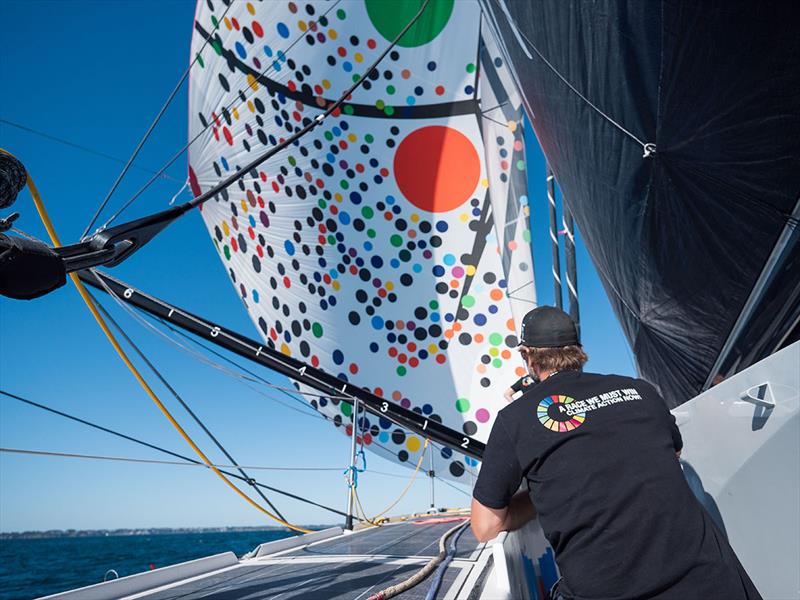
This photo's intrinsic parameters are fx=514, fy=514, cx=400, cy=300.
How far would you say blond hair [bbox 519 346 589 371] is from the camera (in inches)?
46.3

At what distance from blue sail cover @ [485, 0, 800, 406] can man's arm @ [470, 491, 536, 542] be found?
1259mm

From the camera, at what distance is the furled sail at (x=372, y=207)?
6332mm

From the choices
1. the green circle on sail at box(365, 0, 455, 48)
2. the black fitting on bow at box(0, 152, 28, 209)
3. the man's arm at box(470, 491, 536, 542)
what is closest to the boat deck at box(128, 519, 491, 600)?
the man's arm at box(470, 491, 536, 542)

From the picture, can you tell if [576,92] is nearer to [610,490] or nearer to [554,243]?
[610,490]

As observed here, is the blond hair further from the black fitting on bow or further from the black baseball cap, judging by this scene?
the black fitting on bow

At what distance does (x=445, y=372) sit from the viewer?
6.25 meters

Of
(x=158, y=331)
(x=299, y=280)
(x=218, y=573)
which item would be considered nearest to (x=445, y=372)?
(x=299, y=280)

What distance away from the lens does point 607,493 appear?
Answer: 909 mm

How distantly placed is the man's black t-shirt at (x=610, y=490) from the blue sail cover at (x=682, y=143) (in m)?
1.03

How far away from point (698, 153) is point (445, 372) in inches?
186

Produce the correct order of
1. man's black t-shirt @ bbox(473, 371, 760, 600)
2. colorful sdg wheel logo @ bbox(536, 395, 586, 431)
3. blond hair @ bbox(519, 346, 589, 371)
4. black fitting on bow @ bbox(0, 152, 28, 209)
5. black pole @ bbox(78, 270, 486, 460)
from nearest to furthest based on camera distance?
man's black t-shirt @ bbox(473, 371, 760, 600) → colorful sdg wheel logo @ bbox(536, 395, 586, 431) → blond hair @ bbox(519, 346, 589, 371) → black fitting on bow @ bbox(0, 152, 28, 209) → black pole @ bbox(78, 270, 486, 460)

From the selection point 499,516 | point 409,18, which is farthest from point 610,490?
point 409,18

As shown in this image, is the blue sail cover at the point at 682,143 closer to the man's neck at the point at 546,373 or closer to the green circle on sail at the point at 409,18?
the man's neck at the point at 546,373

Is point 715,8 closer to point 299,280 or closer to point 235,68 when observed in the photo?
point 299,280
